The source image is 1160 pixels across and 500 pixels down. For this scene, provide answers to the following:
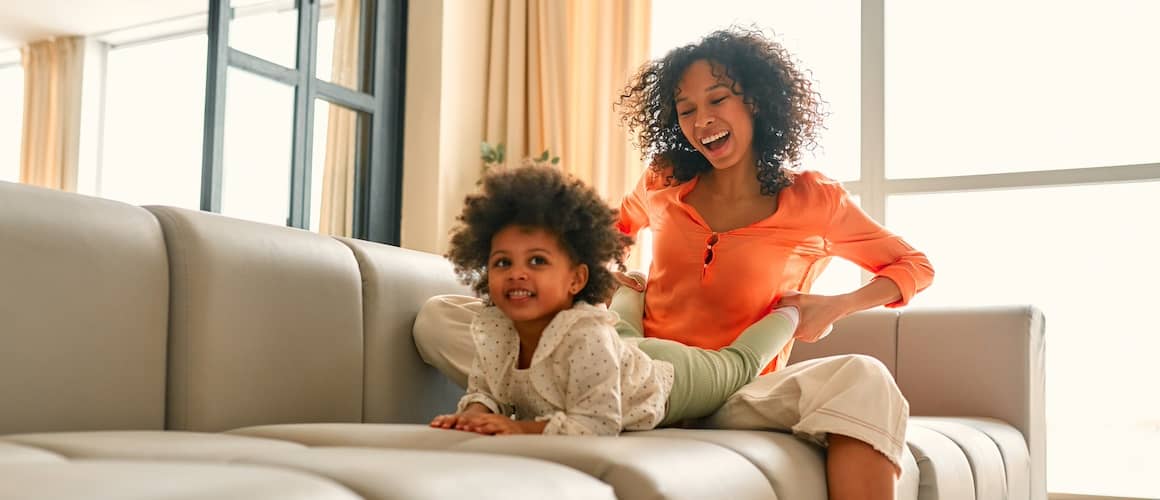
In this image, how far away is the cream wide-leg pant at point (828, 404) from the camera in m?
1.60

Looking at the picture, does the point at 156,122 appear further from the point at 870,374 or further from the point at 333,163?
the point at 870,374

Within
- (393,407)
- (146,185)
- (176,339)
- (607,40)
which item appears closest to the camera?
(176,339)

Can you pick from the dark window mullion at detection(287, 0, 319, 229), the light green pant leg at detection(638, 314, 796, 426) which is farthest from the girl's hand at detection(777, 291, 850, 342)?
the dark window mullion at detection(287, 0, 319, 229)

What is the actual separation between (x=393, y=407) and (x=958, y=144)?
3002mm

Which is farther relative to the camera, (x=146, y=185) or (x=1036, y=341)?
(x=146, y=185)

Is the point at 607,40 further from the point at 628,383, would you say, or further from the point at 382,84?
the point at 628,383

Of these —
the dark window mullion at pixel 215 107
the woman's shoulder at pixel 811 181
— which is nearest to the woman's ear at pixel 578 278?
the woman's shoulder at pixel 811 181

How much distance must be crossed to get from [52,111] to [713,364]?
6112 millimetres

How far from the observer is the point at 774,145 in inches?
85.4

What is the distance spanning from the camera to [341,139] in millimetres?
4445

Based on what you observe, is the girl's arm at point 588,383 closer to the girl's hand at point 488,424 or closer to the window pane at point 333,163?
the girl's hand at point 488,424

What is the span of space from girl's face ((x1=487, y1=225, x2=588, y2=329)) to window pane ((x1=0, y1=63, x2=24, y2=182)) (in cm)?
621

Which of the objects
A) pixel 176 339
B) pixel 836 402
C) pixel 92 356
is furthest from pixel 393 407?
pixel 836 402

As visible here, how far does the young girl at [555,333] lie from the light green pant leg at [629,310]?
258mm
